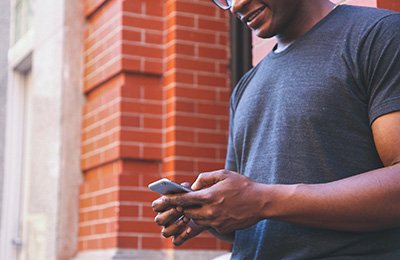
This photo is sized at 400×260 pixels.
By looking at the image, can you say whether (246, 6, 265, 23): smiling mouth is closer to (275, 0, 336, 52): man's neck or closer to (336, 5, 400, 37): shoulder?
(275, 0, 336, 52): man's neck

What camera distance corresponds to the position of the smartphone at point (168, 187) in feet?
6.29

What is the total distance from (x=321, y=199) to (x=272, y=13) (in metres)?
0.62

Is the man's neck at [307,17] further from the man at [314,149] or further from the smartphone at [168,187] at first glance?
the smartphone at [168,187]

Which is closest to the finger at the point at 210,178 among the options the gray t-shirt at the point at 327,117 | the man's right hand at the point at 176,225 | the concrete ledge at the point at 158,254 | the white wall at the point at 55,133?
the man's right hand at the point at 176,225

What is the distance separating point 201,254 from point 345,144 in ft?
8.39

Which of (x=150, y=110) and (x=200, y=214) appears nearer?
(x=200, y=214)

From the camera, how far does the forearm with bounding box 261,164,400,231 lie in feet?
5.94

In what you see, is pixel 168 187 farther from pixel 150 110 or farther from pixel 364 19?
pixel 150 110

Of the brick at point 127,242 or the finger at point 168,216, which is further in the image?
the brick at point 127,242

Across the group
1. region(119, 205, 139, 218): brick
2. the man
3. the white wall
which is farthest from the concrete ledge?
the man

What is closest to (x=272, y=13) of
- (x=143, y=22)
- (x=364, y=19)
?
(x=364, y=19)

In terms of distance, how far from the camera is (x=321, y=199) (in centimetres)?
184

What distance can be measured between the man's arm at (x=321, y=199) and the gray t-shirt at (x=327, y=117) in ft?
0.23

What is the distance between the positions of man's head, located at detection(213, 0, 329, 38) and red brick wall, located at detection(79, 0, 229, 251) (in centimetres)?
227
